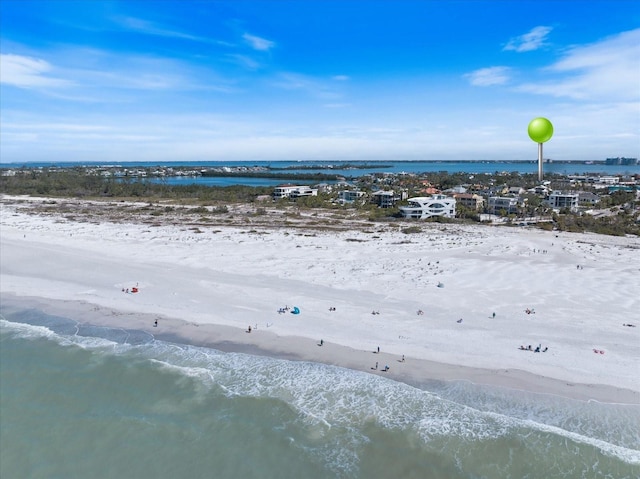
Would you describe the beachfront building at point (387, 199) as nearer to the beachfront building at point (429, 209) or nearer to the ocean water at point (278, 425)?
the beachfront building at point (429, 209)

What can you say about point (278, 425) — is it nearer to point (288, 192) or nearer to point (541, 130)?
point (541, 130)

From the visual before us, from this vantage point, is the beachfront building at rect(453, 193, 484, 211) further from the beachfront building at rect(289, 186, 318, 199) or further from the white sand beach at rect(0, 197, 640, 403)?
the beachfront building at rect(289, 186, 318, 199)

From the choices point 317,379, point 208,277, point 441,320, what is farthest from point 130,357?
point 441,320

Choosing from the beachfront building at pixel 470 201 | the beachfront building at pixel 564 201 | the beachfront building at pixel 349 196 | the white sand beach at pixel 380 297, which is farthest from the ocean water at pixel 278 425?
the beachfront building at pixel 349 196

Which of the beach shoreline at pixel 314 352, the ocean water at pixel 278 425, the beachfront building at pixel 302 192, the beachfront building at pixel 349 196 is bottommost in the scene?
the ocean water at pixel 278 425

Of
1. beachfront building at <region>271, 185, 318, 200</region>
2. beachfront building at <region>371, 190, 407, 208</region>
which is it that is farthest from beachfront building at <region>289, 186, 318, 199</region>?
beachfront building at <region>371, 190, 407, 208</region>
